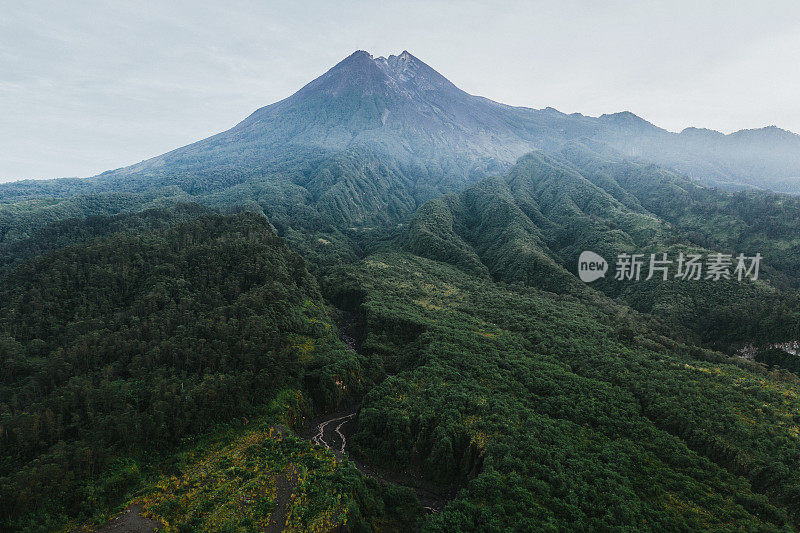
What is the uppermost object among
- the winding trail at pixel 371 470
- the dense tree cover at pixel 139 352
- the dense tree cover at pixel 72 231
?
the dense tree cover at pixel 72 231

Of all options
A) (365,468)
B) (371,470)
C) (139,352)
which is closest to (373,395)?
(365,468)

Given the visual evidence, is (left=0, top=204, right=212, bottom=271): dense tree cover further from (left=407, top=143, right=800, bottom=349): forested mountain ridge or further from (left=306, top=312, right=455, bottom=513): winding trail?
(left=306, top=312, right=455, bottom=513): winding trail

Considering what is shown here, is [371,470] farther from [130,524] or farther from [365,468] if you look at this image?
[130,524]

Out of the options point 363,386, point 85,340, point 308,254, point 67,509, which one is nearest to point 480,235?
point 308,254

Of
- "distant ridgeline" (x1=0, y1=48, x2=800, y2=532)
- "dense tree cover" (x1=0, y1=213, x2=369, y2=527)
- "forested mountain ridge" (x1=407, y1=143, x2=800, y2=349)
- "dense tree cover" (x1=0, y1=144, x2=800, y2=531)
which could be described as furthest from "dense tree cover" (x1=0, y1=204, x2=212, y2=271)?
"forested mountain ridge" (x1=407, y1=143, x2=800, y2=349)

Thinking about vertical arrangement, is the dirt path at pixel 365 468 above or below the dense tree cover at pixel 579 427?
below

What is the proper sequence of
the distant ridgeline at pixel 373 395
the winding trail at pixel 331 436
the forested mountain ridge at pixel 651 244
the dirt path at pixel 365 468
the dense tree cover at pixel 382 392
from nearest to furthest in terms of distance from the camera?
the distant ridgeline at pixel 373 395
the dense tree cover at pixel 382 392
the dirt path at pixel 365 468
the winding trail at pixel 331 436
the forested mountain ridge at pixel 651 244

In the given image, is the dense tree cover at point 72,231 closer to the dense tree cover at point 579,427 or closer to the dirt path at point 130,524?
the dirt path at point 130,524

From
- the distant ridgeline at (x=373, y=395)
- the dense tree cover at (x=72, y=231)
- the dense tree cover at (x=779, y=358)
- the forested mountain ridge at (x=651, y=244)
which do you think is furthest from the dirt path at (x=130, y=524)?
the dense tree cover at (x=72, y=231)

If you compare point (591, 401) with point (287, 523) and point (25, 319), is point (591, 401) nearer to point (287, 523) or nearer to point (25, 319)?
point (287, 523)
